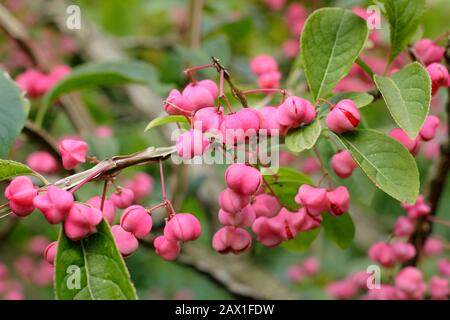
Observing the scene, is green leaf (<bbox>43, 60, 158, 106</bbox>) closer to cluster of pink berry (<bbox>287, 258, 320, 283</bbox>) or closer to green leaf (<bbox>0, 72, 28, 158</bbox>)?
green leaf (<bbox>0, 72, 28, 158</bbox>)

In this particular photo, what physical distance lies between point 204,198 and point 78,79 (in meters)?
0.77

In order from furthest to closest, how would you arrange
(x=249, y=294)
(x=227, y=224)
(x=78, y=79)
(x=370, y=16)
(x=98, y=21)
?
(x=98, y=21) < (x=249, y=294) < (x=78, y=79) < (x=370, y=16) < (x=227, y=224)

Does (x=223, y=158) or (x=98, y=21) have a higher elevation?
(x=98, y=21)

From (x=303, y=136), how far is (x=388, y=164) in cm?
12

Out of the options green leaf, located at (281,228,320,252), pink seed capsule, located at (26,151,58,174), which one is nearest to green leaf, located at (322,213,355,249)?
green leaf, located at (281,228,320,252)

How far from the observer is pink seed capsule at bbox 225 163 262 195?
792 millimetres

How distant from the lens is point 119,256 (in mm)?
745

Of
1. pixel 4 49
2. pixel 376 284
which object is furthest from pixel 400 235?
pixel 4 49

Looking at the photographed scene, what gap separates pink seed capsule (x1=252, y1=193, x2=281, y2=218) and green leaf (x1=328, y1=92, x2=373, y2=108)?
0.58 ft

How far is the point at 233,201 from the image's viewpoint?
2.68 feet

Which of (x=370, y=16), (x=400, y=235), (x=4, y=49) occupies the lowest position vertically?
(x=400, y=235)

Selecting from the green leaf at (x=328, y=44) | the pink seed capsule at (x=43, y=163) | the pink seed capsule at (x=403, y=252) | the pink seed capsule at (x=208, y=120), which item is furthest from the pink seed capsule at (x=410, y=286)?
the pink seed capsule at (x=43, y=163)

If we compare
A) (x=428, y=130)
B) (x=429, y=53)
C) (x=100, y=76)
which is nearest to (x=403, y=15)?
(x=429, y=53)

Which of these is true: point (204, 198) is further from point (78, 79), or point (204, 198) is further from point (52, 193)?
point (52, 193)
